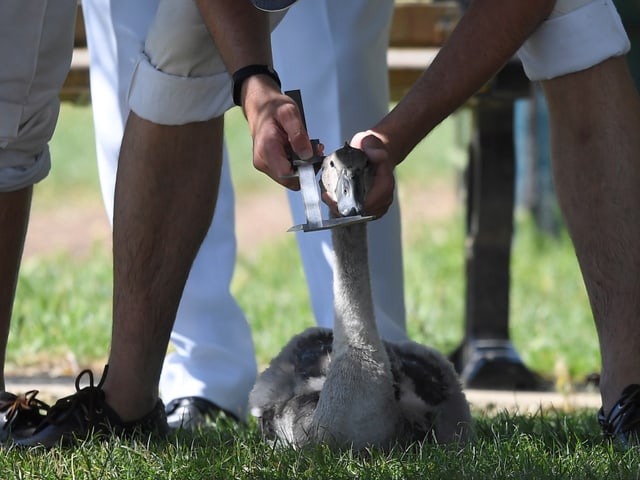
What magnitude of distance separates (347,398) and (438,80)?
74 centimetres

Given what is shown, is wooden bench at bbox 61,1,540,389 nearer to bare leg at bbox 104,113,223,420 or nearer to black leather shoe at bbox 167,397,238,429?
black leather shoe at bbox 167,397,238,429

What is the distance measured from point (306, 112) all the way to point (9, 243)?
948mm

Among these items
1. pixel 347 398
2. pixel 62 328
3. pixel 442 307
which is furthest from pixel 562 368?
pixel 347 398

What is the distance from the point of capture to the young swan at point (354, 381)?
268 cm

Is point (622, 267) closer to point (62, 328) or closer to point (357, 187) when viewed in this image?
point (357, 187)

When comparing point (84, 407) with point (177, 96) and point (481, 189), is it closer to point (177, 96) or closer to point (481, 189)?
point (177, 96)

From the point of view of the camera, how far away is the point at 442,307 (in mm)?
6648

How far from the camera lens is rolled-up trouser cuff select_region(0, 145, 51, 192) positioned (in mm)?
3223

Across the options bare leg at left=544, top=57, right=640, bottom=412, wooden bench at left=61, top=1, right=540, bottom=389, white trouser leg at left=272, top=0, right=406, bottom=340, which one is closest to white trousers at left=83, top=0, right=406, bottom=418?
white trouser leg at left=272, top=0, right=406, bottom=340

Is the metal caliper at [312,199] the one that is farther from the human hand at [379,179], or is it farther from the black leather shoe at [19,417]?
the black leather shoe at [19,417]

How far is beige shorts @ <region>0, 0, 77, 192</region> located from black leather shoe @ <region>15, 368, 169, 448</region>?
0.64 m

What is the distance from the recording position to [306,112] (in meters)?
3.60

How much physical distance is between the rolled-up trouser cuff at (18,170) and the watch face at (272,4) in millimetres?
945

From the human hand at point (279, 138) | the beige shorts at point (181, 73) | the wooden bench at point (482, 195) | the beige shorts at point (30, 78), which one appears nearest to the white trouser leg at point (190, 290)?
the beige shorts at point (30, 78)
